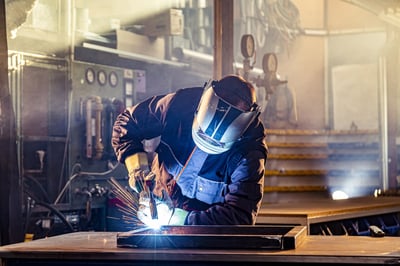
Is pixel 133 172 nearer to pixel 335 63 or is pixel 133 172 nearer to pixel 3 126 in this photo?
pixel 3 126

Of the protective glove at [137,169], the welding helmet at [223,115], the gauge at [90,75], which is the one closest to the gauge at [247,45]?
the gauge at [90,75]

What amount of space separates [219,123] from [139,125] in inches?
29.2

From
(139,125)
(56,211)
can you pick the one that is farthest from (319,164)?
(139,125)

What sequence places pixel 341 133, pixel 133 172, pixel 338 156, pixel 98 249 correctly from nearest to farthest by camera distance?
pixel 98 249 < pixel 133 172 < pixel 338 156 < pixel 341 133

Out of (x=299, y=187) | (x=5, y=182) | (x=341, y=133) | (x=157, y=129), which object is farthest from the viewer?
(x=341, y=133)

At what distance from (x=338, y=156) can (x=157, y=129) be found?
5844mm

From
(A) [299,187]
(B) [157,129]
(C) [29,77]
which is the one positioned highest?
(C) [29,77]

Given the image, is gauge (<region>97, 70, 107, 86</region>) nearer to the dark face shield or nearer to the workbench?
the dark face shield

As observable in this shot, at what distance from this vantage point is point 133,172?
12.9 feet

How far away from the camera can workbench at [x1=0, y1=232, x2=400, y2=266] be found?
273cm

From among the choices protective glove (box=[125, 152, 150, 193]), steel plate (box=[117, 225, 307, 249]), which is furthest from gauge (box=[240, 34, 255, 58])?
steel plate (box=[117, 225, 307, 249])

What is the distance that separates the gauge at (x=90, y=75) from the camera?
7.97 metres

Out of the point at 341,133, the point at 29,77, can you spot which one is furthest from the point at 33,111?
the point at 341,133

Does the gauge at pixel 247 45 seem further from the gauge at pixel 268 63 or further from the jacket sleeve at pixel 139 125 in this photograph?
the jacket sleeve at pixel 139 125
